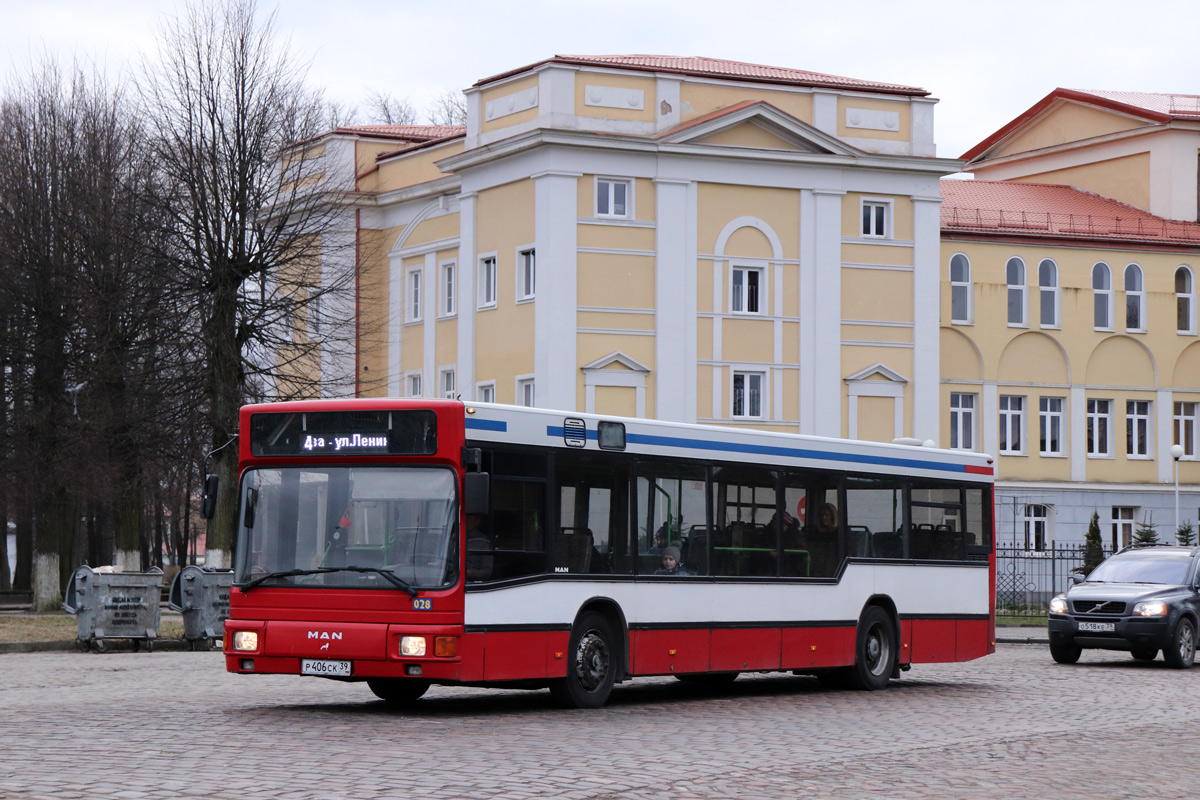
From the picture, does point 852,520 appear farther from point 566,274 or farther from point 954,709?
point 566,274

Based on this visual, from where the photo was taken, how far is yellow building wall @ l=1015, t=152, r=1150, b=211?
6388 cm

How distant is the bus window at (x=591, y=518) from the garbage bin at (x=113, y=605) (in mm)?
11723

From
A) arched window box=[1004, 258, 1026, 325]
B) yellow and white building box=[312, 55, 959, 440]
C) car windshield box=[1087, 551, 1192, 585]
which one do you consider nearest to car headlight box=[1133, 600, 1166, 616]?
car windshield box=[1087, 551, 1192, 585]

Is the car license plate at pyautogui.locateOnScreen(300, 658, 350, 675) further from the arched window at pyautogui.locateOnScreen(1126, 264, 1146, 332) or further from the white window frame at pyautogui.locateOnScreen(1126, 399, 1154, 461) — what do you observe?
the arched window at pyautogui.locateOnScreen(1126, 264, 1146, 332)

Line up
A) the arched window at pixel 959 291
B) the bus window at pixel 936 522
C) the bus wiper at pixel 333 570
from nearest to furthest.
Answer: the bus wiper at pixel 333 570 → the bus window at pixel 936 522 → the arched window at pixel 959 291

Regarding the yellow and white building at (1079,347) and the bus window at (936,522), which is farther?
the yellow and white building at (1079,347)

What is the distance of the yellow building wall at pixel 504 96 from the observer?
50.9m

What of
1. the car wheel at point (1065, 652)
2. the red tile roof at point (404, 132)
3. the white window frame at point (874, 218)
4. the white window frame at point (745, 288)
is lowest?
the car wheel at point (1065, 652)

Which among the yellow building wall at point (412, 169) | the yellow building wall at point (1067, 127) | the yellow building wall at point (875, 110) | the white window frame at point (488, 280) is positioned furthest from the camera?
the yellow building wall at point (1067, 127)

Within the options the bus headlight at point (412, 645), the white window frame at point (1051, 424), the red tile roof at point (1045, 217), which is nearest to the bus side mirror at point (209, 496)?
the bus headlight at point (412, 645)

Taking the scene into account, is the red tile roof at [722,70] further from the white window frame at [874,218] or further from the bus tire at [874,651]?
the bus tire at [874,651]

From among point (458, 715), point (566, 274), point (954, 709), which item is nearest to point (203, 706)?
point (458, 715)

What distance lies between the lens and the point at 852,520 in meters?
20.0

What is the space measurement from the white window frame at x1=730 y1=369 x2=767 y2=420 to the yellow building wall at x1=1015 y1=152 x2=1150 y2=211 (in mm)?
19661
